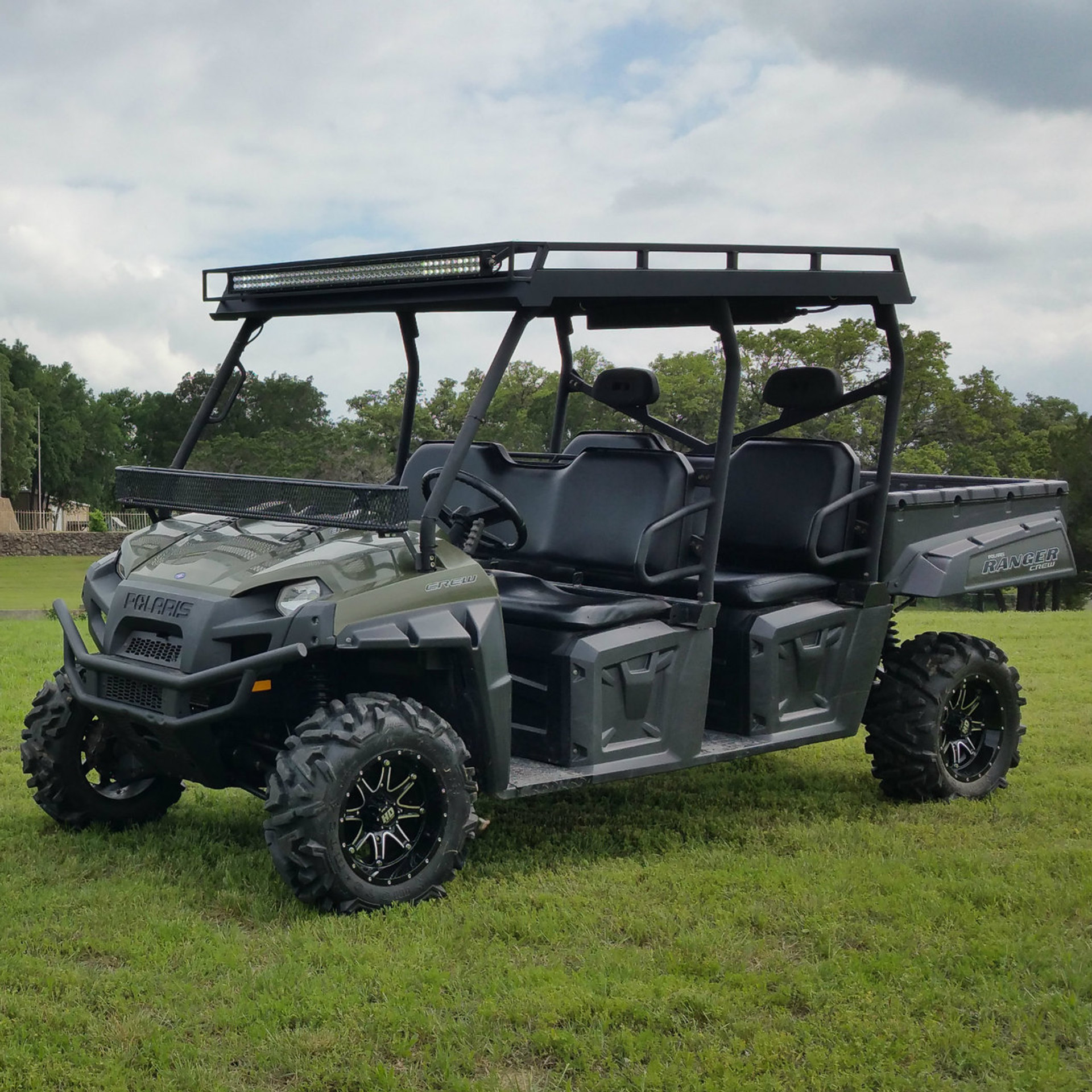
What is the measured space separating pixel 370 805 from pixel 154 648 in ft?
3.15

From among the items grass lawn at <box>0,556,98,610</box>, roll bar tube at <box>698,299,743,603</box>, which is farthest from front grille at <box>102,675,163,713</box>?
grass lawn at <box>0,556,98,610</box>

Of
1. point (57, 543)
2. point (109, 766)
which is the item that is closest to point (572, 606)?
point (109, 766)

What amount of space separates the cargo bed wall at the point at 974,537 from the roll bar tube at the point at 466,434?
2250 mm

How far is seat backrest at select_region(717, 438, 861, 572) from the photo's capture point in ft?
21.0

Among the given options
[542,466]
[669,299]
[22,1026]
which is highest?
[669,299]

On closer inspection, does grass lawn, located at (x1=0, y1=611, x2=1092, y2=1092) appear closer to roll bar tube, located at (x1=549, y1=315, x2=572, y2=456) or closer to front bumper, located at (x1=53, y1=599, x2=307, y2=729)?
front bumper, located at (x1=53, y1=599, x2=307, y2=729)

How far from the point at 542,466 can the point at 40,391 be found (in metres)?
68.1

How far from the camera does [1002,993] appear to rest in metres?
4.14

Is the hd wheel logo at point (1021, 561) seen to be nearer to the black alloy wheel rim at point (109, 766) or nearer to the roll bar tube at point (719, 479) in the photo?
the roll bar tube at point (719, 479)

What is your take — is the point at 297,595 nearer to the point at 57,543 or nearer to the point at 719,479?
the point at 719,479

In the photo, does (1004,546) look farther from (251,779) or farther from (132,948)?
(132,948)

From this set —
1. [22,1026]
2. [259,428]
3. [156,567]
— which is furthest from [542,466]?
[259,428]

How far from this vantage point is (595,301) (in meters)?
5.68

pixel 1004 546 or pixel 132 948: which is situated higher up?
pixel 1004 546
